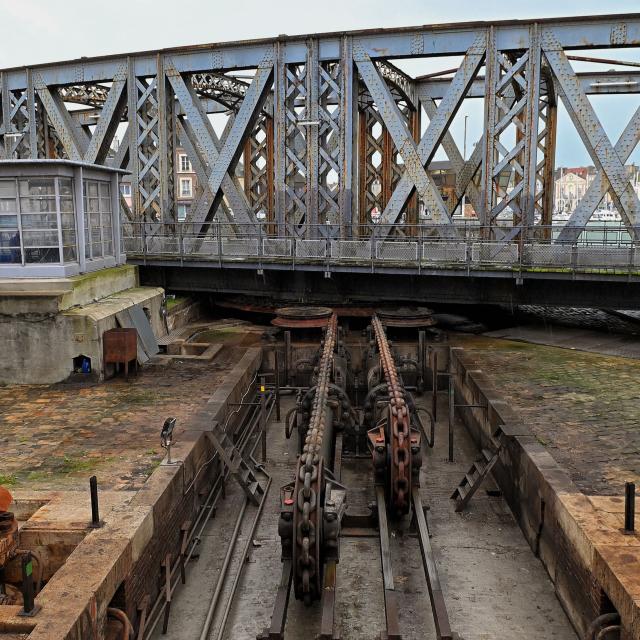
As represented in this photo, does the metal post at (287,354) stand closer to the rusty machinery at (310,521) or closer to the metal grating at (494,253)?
the metal grating at (494,253)

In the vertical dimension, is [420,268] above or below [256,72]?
below

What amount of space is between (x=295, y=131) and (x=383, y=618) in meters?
15.1

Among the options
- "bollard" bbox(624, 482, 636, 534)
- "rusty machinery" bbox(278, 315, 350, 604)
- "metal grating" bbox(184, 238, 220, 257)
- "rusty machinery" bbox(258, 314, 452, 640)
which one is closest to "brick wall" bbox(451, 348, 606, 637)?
"bollard" bbox(624, 482, 636, 534)

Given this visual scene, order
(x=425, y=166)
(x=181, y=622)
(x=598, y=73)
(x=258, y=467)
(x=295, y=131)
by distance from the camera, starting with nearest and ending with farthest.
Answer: (x=181, y=622) < (x=258, y=467) < (x=425, y=166) < (x=295, y=131) < (x=598, y=73)

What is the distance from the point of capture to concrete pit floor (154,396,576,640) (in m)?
7.91

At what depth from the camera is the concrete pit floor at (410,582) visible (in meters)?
7.91

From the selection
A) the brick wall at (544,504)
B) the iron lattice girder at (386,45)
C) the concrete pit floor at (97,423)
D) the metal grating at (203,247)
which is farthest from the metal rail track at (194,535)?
the iron lattice girder at (386,45)

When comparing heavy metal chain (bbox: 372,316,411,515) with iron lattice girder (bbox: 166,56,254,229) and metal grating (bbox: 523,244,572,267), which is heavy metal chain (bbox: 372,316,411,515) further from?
iron lattice girder (bbox: 166,56,254,229)

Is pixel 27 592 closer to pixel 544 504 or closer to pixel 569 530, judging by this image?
pixel 569 530

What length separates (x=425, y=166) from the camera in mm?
19047

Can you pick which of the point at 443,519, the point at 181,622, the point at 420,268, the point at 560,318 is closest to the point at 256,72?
the point at 420,268

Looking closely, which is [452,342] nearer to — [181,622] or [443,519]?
[443,519]

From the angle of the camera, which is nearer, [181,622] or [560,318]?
[181,622]

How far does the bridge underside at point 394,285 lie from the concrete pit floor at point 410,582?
7144mm
